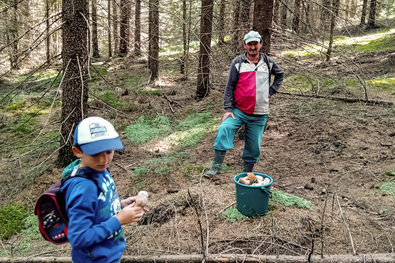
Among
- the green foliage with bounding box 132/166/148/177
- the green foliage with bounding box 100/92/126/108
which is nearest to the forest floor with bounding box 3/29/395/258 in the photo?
the green foliage with bounding box 132/166/148/177

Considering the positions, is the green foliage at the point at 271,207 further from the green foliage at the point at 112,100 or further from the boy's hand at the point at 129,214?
the green foliage at the point at 112,100

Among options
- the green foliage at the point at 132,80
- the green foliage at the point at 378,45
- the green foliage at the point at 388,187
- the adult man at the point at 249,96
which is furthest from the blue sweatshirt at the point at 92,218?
the green foliage at the point at 378,45

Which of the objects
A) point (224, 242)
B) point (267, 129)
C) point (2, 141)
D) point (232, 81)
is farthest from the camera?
point (2, 141)

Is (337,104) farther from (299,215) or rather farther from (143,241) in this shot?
(143,241)

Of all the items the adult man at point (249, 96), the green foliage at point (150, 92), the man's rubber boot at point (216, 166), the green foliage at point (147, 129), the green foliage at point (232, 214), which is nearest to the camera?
the green foliage at point (232, 214)

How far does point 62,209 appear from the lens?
1980mm

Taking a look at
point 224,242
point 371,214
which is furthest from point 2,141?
point 371,214

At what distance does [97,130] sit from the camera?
6.39 ft

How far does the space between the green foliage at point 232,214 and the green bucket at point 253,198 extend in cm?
6

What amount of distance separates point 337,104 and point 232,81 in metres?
4.73

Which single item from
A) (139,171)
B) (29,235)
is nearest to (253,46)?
(139,171)

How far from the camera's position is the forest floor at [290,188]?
340 centimetres

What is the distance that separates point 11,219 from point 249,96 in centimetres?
416

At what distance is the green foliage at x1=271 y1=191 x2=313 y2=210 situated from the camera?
4148 millimetres
